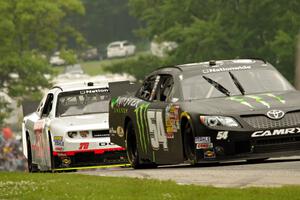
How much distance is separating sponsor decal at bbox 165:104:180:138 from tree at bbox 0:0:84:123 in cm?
6562

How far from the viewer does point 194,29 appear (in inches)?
3182

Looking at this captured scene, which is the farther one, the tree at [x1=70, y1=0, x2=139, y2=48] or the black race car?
the tree at [x1=70, y1=0, x2=139, y2=48]

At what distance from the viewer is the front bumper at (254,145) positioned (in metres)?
17.3

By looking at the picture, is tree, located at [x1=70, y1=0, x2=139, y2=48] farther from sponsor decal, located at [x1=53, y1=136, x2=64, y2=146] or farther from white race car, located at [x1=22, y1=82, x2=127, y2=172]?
sponsor decal, located at [x1=53, y1=136, x2=64, y2=146]

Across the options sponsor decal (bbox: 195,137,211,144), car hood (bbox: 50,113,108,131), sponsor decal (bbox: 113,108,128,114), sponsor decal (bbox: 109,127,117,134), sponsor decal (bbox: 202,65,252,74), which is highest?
sponsor decal (bbox: 202,65,252,74)

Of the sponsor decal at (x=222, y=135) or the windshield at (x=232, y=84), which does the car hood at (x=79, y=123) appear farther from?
the sponsor decal at (x=222, y=135)

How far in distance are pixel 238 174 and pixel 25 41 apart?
75976 millimetres

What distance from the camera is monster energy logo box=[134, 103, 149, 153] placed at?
19.5 m

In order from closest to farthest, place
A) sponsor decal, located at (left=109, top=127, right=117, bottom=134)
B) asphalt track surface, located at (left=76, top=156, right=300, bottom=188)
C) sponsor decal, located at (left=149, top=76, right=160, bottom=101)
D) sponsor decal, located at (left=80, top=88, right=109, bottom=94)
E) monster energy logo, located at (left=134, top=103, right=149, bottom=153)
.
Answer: asphalt track surface, located at (left=76, top=156, right=300, bottom=188) → monster energy logo, located at (left=134, top=103, right=149, bottom=153) → sponsor decal, located at (left=149, top=76, right=160, bottom=101) → sponsor decal, located at (left=109, top=127, right=117, bottom=134) → sponsor decal, located at (left=80, top=88, right=109, bottom=94)

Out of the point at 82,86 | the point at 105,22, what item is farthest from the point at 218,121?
the point at 105,22

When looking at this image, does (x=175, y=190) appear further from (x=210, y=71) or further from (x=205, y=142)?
(x=210, y=71)

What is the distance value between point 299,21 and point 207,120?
190ft

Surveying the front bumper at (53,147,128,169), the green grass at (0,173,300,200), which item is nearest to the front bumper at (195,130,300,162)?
the green grass at (0,173,300,200)

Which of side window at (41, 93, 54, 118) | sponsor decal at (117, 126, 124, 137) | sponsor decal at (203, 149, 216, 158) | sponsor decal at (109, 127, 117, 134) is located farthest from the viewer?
side window at (41, 93, 54, 118)
